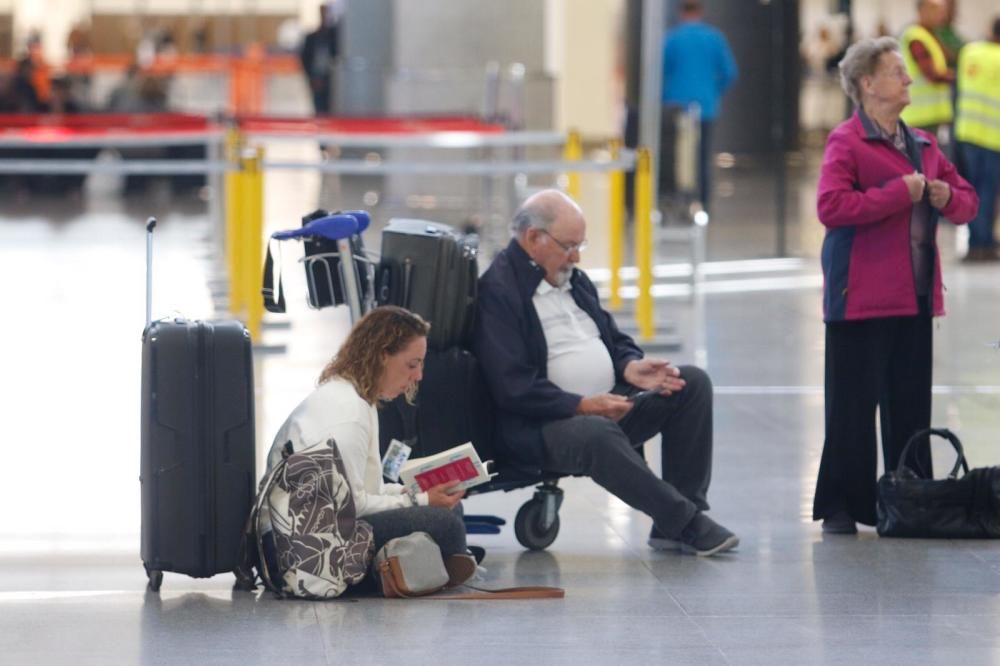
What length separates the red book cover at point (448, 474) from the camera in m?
5.37

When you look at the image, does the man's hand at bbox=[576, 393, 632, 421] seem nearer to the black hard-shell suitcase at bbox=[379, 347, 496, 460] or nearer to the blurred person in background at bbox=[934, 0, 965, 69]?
the black hard-shell suitcase at bbox=[379, 347, 496, 460]

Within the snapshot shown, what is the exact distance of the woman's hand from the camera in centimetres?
539

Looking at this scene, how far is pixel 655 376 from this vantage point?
597 cm

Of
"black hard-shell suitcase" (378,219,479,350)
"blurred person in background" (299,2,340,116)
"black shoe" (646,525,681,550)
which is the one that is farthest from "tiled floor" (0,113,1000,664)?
"blurred person in background" (299,2,340,116)

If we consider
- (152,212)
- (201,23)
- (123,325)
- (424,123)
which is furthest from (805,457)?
(201,23)

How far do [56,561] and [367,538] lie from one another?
1156 mm

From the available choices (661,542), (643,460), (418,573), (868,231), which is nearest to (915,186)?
(868,231)

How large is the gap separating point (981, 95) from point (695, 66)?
3.10 metres

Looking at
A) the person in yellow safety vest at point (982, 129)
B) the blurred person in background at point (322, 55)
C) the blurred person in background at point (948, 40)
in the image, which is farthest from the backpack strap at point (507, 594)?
the blurred person in background at point (322, 55)

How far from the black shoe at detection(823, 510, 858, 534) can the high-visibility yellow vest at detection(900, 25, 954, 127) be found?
7993mm

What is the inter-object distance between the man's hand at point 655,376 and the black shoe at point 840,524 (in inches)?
29.4

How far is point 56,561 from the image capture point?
19.0 feet

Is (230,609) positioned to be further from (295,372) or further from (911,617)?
(295,372)

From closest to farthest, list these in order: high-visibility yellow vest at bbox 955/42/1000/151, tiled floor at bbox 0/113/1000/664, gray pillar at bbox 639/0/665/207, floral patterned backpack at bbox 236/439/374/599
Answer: tiled floor at bbox 0/113/1000/664, floral patterned backpack at bbox 236/439/374/599, gray pillar at bbox 639/0/665/207, high-visibility yellow vest at bbox 955/42/1000/151
